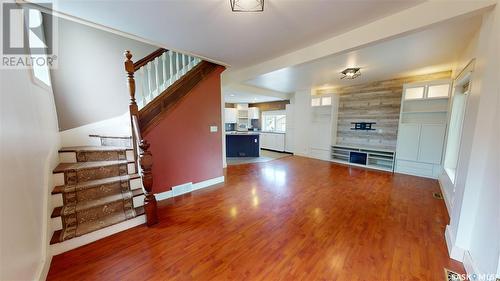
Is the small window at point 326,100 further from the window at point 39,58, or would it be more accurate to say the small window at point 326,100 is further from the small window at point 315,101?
the window at point 39,58

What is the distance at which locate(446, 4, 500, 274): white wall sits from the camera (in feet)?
4.39

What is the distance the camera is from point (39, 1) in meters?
1.95

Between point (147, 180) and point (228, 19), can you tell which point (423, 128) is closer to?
point (228, 19)

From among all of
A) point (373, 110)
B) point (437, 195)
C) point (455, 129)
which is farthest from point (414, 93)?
point (437, 195)

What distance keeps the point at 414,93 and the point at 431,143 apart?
1.33 metres

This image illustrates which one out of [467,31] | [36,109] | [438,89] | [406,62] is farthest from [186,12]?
[438,89]

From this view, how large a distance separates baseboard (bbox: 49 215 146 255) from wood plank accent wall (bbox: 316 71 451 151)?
6270 millimetres

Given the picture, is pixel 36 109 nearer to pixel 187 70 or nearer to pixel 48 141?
pixel 48 141

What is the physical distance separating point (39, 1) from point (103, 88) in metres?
1.40

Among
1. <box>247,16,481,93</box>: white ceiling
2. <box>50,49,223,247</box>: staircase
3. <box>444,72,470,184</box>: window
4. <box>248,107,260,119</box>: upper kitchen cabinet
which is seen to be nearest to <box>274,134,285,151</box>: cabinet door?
<box>248,107,260,119</box>: upper kitchen cabinet

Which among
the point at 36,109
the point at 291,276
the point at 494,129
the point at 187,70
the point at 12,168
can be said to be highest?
the point at 187,70

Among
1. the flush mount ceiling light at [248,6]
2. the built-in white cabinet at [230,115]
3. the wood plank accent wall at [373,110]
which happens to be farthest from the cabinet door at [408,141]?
the built-in white cabinet at [230,115]

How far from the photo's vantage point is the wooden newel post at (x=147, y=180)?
7.28 ft

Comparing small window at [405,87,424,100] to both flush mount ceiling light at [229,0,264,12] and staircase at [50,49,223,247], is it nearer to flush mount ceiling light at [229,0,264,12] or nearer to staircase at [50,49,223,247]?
flush mount ceiling light at [229,0,264,12]
